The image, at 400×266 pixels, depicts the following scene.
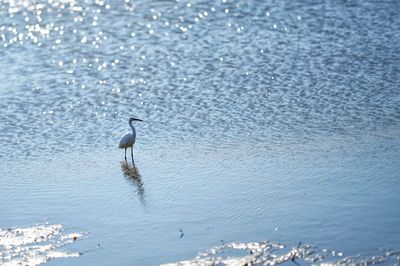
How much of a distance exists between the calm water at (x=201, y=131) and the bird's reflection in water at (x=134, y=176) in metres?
0.03

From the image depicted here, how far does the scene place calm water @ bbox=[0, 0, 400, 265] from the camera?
37.6 ft

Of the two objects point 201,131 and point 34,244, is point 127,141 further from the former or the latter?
point 34,244

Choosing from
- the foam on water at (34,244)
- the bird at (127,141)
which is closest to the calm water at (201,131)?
the foam on water at (34,244)

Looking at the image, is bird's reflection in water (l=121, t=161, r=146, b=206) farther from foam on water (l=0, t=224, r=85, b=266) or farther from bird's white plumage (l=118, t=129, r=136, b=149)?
foam on water (l=0, t=224, r=85, b=266)

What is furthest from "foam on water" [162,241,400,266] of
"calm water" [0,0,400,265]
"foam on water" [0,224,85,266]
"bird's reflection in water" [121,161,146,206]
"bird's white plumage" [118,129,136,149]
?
"bird's white plumage" [118,129,136,149]

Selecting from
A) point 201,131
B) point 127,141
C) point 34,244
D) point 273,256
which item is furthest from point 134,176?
point 273,256

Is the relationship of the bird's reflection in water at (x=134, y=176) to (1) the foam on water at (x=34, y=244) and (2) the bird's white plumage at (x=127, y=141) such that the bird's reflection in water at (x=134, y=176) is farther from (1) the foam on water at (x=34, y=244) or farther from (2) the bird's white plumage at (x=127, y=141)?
(1) the foam on water at (x=34, y=244)

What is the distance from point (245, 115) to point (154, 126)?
164 cm

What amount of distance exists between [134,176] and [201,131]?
215 centimetres

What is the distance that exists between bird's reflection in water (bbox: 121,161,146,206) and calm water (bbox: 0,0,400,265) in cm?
3

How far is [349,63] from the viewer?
1902cm

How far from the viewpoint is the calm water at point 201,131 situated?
11445mm

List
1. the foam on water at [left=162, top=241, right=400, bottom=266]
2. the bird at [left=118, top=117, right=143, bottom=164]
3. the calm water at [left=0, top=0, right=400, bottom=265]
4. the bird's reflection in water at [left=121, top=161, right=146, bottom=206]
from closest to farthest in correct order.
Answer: the foam on water at [left=162, top=241, right=400, bottom=266]
the calm water at [left=0, top=0, right=400, bottom=265]
the bird's reflection in water at [left=121, top=161, right=146, bottom=206]
the bird at [left=118, top=117, right=143, bottom=164]

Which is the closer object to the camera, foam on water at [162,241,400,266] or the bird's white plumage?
foam on water at [162,241,400,266]
